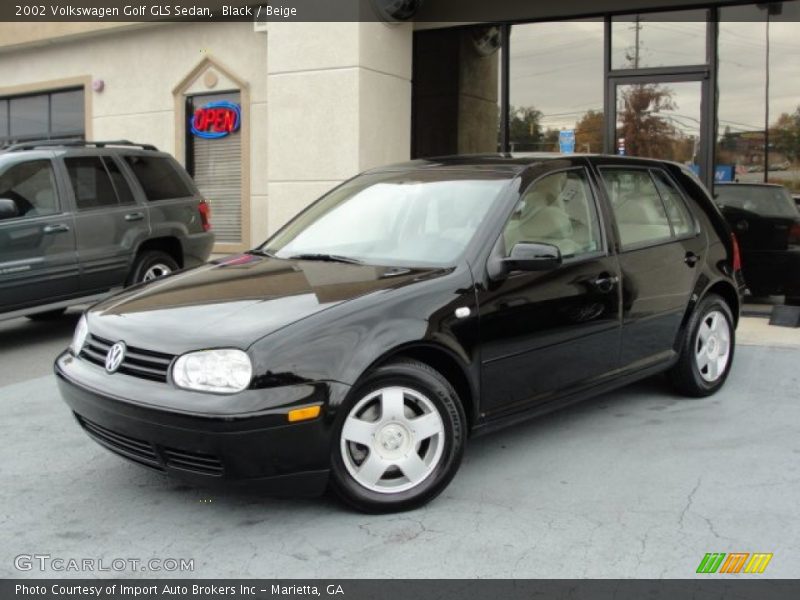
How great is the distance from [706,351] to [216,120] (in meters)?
9.80

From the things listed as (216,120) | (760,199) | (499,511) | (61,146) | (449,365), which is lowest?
(499,511)

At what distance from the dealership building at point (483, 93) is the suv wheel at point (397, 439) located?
6860 mm

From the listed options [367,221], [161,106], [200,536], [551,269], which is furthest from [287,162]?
[200,536]

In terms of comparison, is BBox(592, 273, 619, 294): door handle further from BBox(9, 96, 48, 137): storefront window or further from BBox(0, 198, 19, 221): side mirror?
BBox(9, 96, 48, 137): storefront window

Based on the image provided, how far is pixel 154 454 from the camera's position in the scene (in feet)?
11.8

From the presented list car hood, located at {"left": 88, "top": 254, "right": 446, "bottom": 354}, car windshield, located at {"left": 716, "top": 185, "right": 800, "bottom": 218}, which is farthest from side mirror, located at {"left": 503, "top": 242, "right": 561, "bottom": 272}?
car windshield, located at {"left": 716, "top": 185, "right": 800, "bottom": 218}

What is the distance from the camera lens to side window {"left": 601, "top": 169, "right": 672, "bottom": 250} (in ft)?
16.5

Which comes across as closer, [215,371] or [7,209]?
[215,371]

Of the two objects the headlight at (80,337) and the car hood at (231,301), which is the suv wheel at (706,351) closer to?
the car hood at (231,301)

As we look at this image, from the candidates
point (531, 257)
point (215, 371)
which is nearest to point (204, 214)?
point (531, 257)

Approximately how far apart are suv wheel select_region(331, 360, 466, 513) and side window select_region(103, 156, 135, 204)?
5677 mm

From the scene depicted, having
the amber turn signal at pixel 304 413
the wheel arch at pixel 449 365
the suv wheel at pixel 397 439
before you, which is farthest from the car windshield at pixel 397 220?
the amber turn signal at pixel 304 413

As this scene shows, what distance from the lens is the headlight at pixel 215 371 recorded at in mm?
3420

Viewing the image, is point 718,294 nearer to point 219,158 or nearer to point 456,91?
point 456,91
